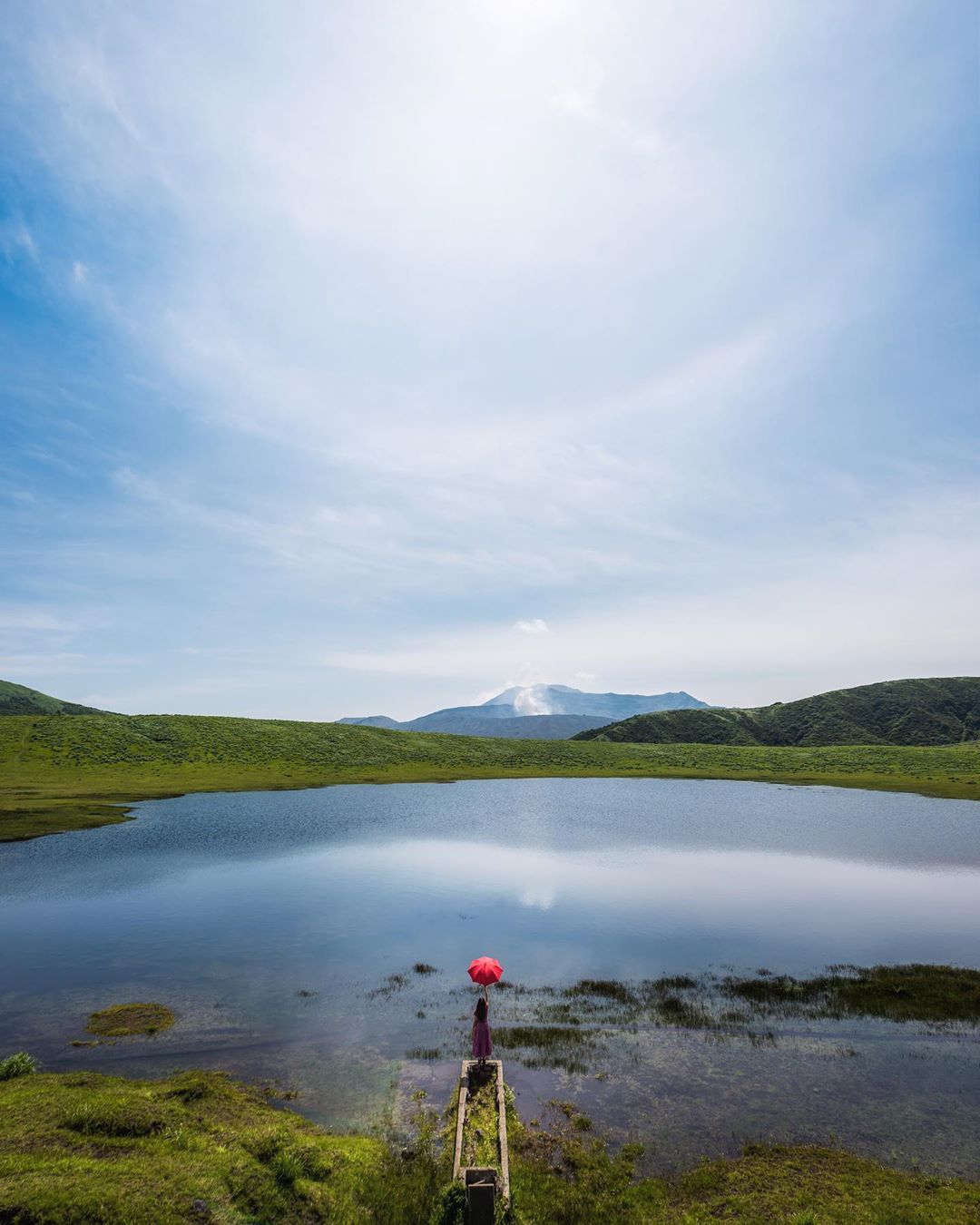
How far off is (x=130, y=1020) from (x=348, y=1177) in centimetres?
1449

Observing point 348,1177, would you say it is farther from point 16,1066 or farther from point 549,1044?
point 16,1066

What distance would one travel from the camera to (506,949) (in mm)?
33406

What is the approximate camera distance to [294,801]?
285 feet

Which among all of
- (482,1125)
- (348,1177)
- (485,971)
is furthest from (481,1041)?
(348,1177)

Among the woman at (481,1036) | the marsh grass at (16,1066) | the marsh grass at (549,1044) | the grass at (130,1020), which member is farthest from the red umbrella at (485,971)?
the marsh grass at (16,1066)

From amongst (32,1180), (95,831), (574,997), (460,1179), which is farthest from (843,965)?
(95,831)

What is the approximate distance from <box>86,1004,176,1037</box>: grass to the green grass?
4597 centimetres

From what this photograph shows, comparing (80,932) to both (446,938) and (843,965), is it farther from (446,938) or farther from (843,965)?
(843,965)

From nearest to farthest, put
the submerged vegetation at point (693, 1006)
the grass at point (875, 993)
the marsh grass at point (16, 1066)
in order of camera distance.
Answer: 1. the marsh grass at point (16, 1066)
2. the submerged vegetation at point (693, 1006)
3. the grass at point (875, 993)

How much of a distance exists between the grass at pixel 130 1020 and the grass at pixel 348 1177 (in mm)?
6228

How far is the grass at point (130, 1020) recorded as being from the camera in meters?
23.5

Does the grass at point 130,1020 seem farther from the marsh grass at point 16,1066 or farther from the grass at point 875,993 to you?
the grass at point 875,993

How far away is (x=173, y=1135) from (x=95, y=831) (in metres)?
58.9

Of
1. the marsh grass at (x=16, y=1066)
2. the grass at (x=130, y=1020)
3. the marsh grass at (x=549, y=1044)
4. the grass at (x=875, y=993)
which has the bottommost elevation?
the grass at (x=875, y=993)
